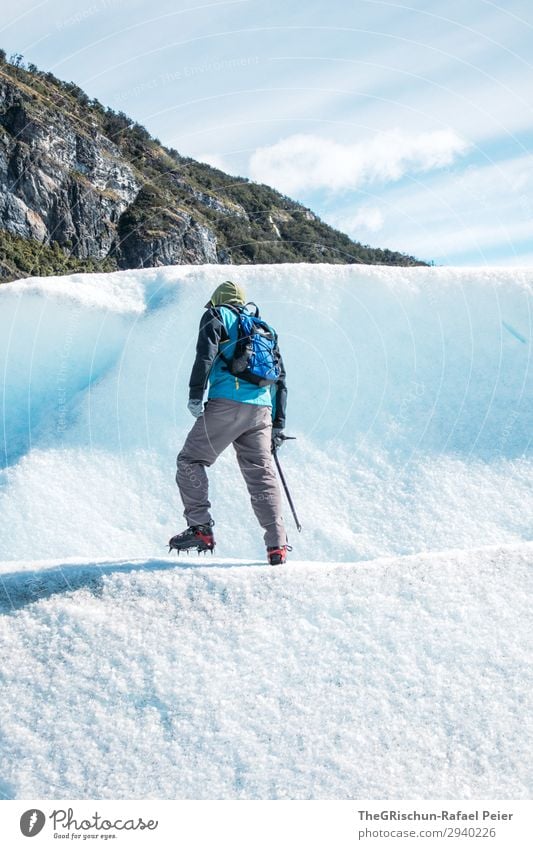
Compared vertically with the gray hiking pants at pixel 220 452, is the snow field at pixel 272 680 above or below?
below

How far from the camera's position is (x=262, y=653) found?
438 centimetres

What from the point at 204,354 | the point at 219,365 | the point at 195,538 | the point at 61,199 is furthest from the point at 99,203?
the point at 195,538

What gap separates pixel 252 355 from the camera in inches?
216

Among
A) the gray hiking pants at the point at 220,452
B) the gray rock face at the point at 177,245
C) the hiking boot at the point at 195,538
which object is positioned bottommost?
the hiking boot at the point at 195,538

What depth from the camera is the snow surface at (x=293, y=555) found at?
3.86 m

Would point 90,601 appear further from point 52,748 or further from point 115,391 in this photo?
point 115,391

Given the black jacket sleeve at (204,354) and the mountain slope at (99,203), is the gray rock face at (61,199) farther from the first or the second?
the black jacket sleeve at (204,354)

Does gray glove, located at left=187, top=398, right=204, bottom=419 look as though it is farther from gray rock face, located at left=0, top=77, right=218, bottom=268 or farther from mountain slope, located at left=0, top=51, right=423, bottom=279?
gray rock face, located at left=0, top=77, right=218, bottom=268

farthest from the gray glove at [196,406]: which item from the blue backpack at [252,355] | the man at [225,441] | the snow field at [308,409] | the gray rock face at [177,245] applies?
the gray rock face at [177,245]

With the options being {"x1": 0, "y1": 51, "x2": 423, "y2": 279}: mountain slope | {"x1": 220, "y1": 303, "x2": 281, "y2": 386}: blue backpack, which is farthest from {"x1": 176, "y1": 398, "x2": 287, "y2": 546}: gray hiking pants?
{"x1": 0, "y1": 51, "x2": 423, "y2": 279}: mountain slope

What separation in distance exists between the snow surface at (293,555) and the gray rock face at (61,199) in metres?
53.4

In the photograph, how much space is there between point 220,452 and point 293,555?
258 cm
